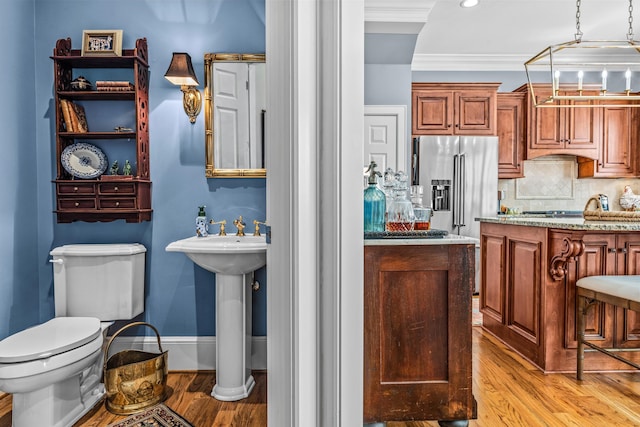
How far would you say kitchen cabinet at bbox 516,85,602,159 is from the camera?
4750 millimetres

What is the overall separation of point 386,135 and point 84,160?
2.26 metres

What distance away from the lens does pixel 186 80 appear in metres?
2.38

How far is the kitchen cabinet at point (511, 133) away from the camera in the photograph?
15.7ft

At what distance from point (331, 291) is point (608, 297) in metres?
1.94

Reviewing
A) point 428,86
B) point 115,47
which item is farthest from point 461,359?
point 428,86

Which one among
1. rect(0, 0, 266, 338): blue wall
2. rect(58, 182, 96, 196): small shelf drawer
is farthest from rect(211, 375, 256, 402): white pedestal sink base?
rect(58, 182, 96, 196): small shelf drawer

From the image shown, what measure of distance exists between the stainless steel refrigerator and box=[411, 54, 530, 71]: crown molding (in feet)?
3.33

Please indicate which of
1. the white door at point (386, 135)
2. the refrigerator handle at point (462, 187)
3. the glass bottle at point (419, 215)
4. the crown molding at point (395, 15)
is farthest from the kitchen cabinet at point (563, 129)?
the glass bottle at point (419, 215)

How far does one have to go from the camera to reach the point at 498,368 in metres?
2.55

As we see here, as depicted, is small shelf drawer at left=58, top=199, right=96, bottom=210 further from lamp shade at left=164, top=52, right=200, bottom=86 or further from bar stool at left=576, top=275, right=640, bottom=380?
bar stool at left=576, top=275, right=640, bottom=380

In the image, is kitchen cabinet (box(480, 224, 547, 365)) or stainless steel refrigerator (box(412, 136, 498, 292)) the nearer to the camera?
kitchen cabinet (box(480, 224, 547, 365))

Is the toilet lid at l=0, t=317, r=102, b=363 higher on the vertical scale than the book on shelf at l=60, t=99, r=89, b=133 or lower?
lower

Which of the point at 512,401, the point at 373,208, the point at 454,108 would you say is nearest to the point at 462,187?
the point at 454,108

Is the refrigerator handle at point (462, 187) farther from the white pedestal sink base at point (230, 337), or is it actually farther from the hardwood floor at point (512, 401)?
the white pedestal sink base at point (230, 337)
